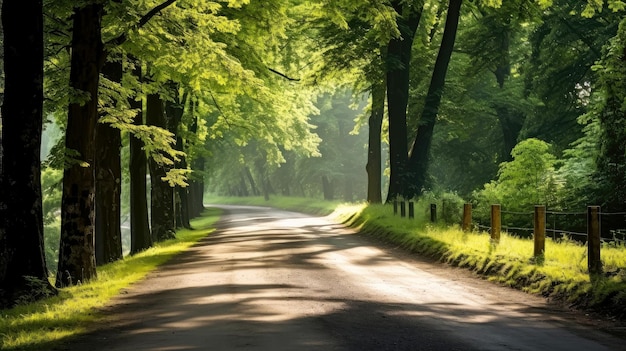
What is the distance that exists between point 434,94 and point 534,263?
17554 mm

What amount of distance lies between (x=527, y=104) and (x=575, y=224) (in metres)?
18.3

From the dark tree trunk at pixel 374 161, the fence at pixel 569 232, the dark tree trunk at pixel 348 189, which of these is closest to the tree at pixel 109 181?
the fence at pixel 569 232

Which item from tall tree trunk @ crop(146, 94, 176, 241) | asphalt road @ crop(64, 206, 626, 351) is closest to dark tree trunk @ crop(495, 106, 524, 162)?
tall tree trunk @ crop(146, 94, 176, 241)

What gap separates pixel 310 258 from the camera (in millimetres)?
18547

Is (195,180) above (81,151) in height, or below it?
below

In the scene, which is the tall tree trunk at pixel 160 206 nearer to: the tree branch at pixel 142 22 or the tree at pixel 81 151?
the tree branch at pixel 142 22

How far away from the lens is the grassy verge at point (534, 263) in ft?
36.1

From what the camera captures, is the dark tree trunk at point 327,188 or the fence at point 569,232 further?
the dark tree trunk at point 327,188

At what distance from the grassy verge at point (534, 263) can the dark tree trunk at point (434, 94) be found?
8.32 meters

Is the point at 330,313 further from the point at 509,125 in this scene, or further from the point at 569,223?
the point at 509,125

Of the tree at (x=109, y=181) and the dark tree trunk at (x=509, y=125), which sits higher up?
the dark tree trunk at (x=509, y=125)

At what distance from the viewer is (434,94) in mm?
30688

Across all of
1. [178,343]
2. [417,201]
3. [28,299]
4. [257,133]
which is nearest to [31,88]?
[28,299]

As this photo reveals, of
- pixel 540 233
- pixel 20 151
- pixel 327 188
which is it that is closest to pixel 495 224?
pixel 540 233
